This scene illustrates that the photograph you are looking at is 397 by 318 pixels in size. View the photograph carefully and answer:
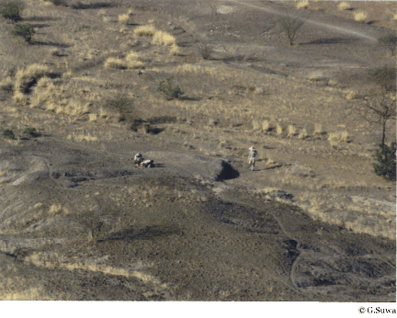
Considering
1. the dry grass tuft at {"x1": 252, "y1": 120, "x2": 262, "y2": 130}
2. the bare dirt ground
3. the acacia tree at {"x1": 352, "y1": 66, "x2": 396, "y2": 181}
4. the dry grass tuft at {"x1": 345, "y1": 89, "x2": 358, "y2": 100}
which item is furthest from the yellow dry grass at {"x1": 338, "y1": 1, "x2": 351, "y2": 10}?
the dry grass tuft at {"x1": 252, "y1": 120, "x2": 262, "y2": 130}

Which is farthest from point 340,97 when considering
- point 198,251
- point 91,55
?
point 198,251

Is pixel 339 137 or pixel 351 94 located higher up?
pixel 351 94

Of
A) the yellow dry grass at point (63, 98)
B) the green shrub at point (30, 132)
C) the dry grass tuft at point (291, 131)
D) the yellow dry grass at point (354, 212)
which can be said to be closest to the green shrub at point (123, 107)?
the yellow dry grass at point (63, 98)

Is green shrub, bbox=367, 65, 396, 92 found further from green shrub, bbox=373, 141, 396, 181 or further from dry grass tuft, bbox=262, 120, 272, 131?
green shrub, bbox=373, 141, 396, 181

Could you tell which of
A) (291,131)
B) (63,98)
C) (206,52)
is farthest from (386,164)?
(206,52)

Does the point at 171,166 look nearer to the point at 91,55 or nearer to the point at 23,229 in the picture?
the point at 23,229

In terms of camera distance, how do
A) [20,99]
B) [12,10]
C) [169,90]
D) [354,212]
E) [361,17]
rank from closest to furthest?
[354,212], [20,99], [169,90], [12,10], [361,17]

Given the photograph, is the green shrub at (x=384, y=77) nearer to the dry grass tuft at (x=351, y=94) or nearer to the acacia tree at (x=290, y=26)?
the dry grass tuft at (x=351, y=94)

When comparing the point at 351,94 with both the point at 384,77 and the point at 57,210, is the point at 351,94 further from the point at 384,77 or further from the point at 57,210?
the point at 57,210
